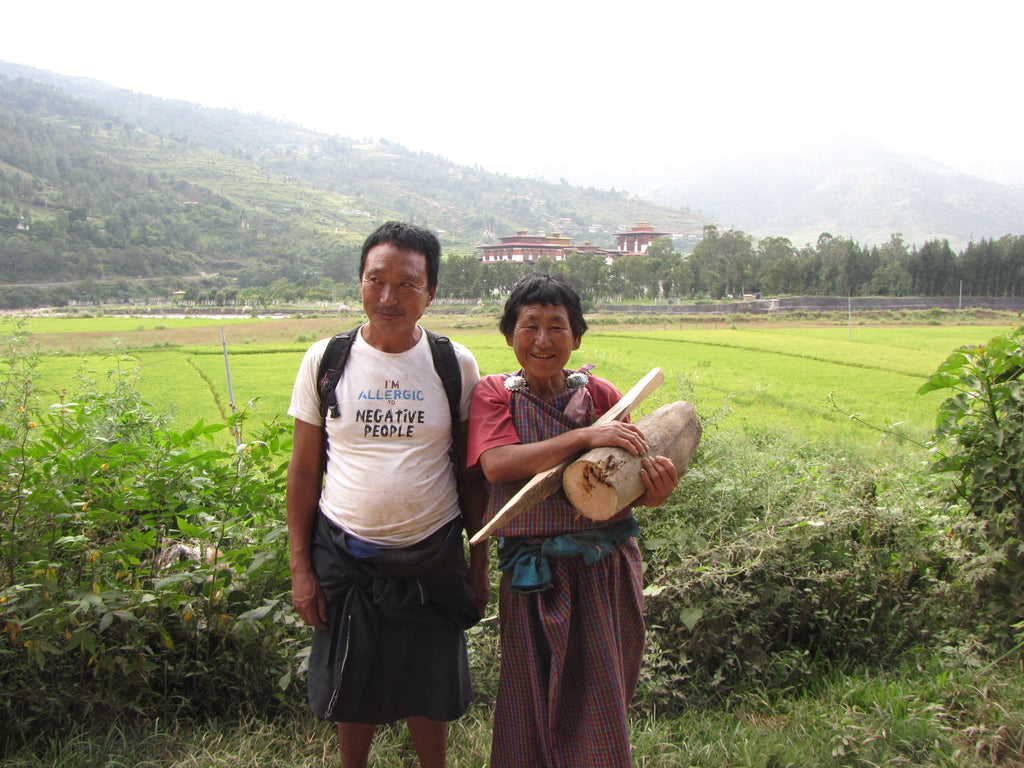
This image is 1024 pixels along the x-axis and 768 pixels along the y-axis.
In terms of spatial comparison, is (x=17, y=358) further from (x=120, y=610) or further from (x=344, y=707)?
(x=344, y=707)

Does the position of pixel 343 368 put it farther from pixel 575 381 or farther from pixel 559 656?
pixel 559 656

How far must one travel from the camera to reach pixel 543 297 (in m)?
1.79

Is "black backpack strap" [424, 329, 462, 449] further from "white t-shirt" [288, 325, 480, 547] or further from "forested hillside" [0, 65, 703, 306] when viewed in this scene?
"forested hillside" [0, 65, 703, 306]

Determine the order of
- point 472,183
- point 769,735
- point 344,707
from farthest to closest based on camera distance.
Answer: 1. point 472,183
2. point 769,735
3. point 344,707

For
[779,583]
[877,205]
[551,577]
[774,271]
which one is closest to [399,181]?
[774,271]

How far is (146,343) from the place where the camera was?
17.9 meters

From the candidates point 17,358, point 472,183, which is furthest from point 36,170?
point 472,183

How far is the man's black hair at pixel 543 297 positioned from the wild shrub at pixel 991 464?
80.0 inches

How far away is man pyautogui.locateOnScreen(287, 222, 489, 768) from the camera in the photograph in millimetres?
1786

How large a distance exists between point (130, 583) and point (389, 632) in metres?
1.11

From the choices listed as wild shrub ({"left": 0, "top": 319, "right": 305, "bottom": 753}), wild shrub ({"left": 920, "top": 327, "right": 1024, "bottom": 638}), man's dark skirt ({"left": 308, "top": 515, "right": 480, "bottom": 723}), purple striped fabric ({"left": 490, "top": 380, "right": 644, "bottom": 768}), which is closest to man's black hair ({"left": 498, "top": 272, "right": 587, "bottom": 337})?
purple striped fabric ({"left": 490, "top": 380, "right": 644, "bottom": 768})

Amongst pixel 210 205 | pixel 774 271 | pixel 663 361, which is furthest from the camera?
pixel 210 205

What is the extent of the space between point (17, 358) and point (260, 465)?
1.05 m

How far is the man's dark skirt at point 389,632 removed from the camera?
179 centimetres
